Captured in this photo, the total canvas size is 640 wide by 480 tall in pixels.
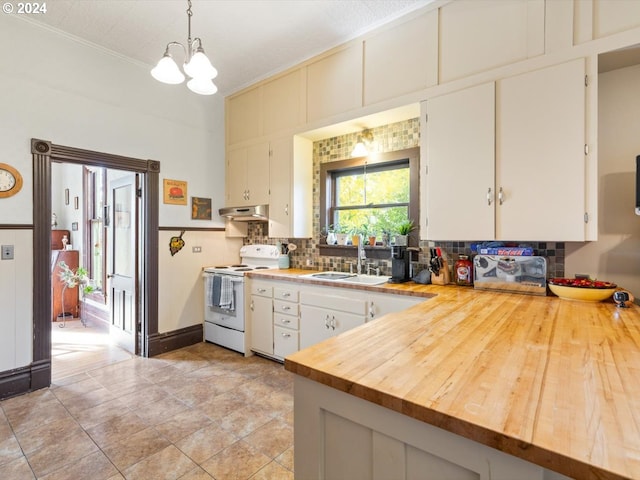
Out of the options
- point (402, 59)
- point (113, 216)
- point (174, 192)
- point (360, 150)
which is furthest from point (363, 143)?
point (113, 216)

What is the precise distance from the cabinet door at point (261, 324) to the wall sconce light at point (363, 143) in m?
1.71

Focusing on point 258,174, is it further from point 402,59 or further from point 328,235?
point 402,59

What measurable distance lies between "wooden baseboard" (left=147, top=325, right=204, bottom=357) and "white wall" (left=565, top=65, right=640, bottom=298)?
3.72 m

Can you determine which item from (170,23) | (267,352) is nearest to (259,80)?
(170,23)

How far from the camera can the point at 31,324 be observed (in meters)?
2.67

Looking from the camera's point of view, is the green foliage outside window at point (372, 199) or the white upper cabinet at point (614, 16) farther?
the green foliage outside window at point (372, 199)

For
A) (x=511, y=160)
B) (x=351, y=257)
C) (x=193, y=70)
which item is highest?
(x=193, y=70)

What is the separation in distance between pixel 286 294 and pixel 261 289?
0.36 m

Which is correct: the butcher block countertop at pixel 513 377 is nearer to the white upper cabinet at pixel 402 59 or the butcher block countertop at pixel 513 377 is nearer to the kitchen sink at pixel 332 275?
the kitchen sink at pixel 332 275

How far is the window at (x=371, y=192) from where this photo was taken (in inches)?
118

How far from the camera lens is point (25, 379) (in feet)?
8.54

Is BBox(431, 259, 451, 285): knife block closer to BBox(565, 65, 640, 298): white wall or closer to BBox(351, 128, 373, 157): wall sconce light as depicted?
BBox(565, 65, 640, 298): white wall

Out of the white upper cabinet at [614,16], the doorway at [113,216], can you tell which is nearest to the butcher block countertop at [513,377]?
the white upper cabinet at [614,16]

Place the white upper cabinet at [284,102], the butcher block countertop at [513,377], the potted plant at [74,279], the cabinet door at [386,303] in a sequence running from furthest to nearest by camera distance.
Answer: the potted plant at [74,279], the white upper cabinet at [284,102], the cabinet door at [386,303], the butcher block countertop at [513,377]
